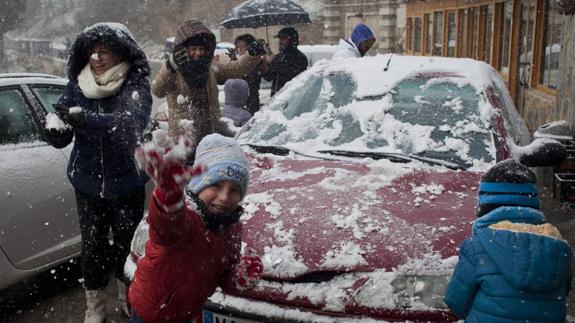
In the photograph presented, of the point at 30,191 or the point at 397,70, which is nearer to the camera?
the point at 30,191

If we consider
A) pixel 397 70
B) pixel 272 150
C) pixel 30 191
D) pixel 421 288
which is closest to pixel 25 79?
pixel 30 191

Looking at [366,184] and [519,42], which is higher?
[519,42]

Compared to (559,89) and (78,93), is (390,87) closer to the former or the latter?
(78,93)

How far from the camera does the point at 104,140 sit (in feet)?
10.6

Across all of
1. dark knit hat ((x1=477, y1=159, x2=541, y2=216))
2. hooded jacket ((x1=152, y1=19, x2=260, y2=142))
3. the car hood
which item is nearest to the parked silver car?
hooded jacket ((x1=152, y1=19, x2=260, y2=142))

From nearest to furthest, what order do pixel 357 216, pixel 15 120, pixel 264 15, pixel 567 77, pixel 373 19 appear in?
pixel 357 216 → pixel 15 120 → pixel 567 77 → pixel 264 15 → pixel 373 19

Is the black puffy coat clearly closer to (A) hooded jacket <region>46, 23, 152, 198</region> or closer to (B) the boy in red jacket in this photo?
(A) hooded jacket <region>46, 23, 152, 198</region>

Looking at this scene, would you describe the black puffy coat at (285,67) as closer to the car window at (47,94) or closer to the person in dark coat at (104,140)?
the car window at (47,94)

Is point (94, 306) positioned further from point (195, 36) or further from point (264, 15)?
point (264, 15)

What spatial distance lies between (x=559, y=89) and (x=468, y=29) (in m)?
6.98

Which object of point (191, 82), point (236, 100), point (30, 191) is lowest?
point (30, 191)

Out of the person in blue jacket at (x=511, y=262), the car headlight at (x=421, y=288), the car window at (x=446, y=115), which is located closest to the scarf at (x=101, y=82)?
the car window at (x=446, y=115)

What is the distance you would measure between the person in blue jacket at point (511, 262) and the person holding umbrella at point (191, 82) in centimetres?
277

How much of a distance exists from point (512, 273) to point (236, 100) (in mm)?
4624
